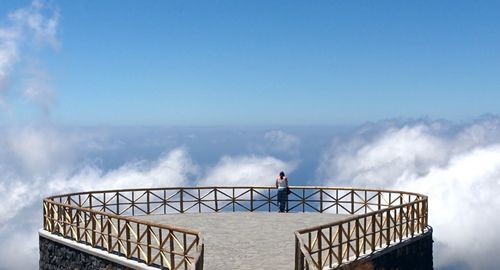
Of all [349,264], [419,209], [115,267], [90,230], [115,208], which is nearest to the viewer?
[349,264]

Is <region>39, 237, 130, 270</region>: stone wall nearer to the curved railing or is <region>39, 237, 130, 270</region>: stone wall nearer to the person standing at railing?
the curved railing

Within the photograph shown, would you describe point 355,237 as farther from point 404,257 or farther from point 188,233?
point 188,233

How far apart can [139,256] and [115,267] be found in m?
0.97

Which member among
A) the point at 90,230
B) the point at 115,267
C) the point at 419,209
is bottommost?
the point at 115,267

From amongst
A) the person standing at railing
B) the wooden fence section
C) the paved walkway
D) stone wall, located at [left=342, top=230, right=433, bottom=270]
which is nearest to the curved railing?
the wooden fence section

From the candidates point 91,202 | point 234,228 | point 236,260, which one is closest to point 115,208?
point 91,202

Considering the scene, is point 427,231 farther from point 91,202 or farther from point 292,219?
point 91,202

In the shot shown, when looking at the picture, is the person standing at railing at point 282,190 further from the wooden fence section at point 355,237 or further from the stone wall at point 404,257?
the stone wall at point 404,257

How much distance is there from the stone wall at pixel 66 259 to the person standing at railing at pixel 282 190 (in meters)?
9.92

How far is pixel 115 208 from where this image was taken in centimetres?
2622

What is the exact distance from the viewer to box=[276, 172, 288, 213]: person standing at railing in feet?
85.7

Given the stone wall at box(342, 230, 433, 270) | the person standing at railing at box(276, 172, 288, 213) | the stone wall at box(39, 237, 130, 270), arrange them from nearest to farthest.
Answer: the stone wall at box(342, 230, 433, 270), the stone wall at box(39, 237, 130, 270), the person standing at railing at box(276, 172, 288, 213)

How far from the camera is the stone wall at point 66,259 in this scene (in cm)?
1795

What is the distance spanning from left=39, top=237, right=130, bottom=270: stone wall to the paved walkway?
3.06 m
